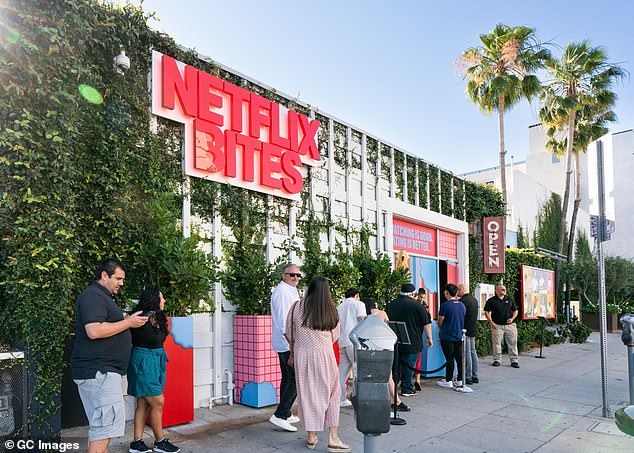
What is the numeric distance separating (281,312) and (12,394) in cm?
281

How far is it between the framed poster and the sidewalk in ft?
23.0

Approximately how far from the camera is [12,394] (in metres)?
4.97

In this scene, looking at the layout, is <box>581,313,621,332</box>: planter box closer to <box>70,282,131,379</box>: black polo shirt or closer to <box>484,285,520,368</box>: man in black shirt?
<box>484,285,520,368</box>: man in black shirt

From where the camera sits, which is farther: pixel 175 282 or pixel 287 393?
pixel 175 282

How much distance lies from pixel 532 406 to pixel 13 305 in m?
6.74

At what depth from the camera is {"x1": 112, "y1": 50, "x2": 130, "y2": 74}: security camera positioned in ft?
21.3

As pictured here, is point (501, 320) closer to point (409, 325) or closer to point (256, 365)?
point (409, 325)

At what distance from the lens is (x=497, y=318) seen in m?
12.1

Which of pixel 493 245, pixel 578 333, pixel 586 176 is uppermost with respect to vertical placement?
pixel 586 176

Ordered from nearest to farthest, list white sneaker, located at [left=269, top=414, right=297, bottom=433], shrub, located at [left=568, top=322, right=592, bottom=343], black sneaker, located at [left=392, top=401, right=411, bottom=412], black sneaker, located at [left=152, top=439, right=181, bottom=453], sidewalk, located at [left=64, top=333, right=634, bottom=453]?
1. black sneaker, located at [left=152, top=439, right=181, bottom=453]
2. sidewalk, located at [left=64, top=333, right=634, bottom=453]
3. white sneaker, located at [left=269, top=414, right=297, bottom=433]
4. black sneaker, located at [left=392, top=401, right=411, bottom=412]
5. shrub, located at [left=568, top=322, right=592, bottom=343]

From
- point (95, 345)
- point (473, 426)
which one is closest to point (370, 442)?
point (95, 345)

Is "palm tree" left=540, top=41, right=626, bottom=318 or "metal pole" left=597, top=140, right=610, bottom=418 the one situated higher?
"palm tree" left=540, top=41, right=626, bottom=318

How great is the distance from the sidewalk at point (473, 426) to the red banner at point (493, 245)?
5873 millimetres

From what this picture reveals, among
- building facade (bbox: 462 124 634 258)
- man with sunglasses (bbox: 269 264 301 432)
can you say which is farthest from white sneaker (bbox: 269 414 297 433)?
building facade (bbox: 462 124 634 258)
